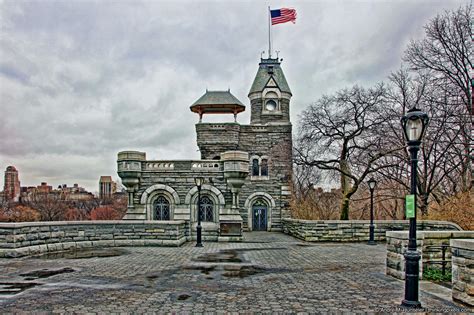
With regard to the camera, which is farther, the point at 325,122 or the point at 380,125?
the point at 325,122

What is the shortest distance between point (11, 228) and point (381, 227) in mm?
16102

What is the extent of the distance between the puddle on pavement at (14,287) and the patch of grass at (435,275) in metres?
8.89

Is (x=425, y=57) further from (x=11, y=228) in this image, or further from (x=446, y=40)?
(x=11, y=228)

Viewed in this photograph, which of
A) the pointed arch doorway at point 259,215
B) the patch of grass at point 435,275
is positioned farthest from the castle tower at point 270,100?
the patch of grass at point 435,275

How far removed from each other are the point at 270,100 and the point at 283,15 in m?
6.92

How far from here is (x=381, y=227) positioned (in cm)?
2103

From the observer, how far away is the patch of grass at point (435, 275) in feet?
33.1

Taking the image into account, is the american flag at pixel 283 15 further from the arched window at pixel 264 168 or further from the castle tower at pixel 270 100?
the arched window at pixel 264 168

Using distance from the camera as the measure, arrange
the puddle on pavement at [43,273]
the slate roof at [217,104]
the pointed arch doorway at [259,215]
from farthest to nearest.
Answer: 1. the slate roof at [217,104]
2. the pointed arch doorway at [259,215]
3. the puddle on pavement at [43,273]

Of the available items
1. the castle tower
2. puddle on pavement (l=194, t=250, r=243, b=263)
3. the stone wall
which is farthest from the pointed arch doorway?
the stone wall

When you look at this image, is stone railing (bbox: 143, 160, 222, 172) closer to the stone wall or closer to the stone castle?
the stone castle

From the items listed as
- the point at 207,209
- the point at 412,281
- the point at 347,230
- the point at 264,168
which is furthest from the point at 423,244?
the point at 264,168

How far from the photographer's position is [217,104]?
108 feet

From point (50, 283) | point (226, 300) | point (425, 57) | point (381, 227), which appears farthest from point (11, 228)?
point (425, 57)
